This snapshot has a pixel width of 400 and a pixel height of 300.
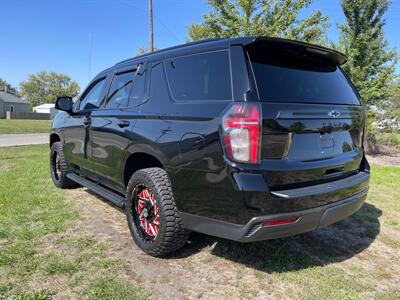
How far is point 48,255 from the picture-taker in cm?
320

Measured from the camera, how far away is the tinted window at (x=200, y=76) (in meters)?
2.66

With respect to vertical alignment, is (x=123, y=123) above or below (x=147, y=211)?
above

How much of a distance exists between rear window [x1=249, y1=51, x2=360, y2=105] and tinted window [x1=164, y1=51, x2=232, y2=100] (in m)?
0.25

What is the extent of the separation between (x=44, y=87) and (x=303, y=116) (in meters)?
98.5

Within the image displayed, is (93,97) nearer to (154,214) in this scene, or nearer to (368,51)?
(154,214)

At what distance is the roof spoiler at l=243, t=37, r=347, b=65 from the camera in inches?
103

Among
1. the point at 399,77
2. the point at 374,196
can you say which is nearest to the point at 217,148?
the point at 374,196

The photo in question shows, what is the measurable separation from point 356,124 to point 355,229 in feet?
5.08

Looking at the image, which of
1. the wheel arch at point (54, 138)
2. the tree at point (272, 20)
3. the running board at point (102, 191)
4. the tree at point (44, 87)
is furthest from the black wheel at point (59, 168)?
the tree at point (44, 87)

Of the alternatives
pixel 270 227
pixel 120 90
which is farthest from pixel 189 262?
pixel 120 90

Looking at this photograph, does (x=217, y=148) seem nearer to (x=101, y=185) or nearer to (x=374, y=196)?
(x=101, y=185)

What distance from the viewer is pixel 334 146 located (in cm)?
288

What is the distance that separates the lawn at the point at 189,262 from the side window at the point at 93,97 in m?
1.49

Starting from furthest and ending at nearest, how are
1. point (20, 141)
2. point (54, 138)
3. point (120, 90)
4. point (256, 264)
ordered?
point (20, 141) < point (54, 138) < point (120, 90) < point (256, 264)
